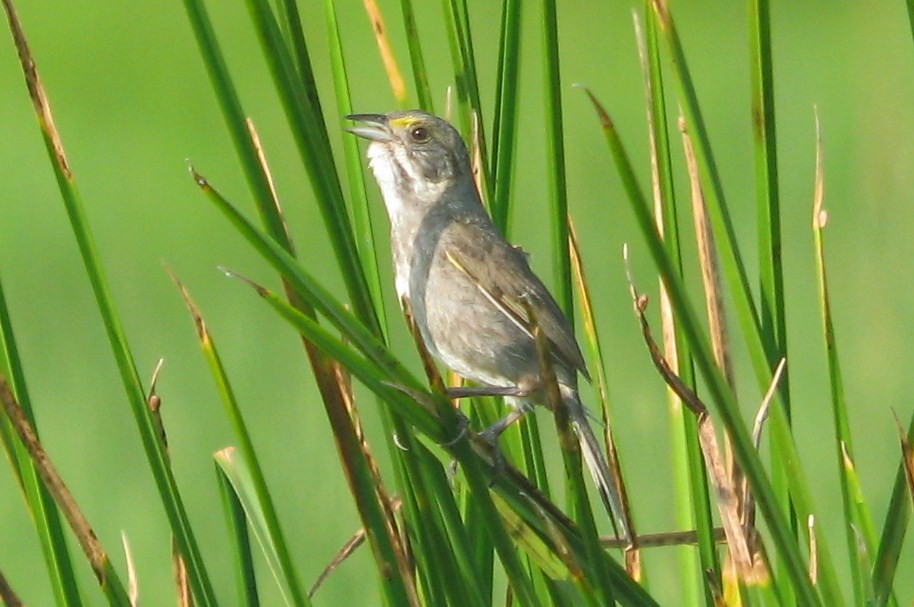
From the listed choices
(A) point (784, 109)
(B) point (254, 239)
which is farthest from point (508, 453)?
(A) point (784, 109)

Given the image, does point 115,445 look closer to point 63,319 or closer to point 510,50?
point 63,319

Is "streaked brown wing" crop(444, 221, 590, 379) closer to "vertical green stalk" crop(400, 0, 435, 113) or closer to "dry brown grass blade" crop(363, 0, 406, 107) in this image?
"dry brown grass blade" crop(363, 0, 406, 107)

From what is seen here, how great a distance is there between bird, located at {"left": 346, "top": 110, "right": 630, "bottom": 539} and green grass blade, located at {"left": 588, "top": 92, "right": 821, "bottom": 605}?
3.27 ft

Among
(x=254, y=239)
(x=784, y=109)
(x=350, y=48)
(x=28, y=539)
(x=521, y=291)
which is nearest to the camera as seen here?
(x=254, y=239)

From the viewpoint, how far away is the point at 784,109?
10.2 metres

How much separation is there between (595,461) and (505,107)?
792 mm

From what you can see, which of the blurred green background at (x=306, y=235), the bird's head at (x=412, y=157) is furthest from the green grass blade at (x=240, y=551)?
the blurred green background at (x=306, y=235)

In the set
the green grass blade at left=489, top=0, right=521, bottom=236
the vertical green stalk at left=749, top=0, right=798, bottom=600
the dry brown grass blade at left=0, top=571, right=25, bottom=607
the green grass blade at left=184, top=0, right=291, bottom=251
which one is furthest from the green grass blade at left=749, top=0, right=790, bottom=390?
the dry brown grass blade at left=0, top=571, right=25, bottom=607

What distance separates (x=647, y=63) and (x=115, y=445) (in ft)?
14.3

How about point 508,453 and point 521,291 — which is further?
point 521,291

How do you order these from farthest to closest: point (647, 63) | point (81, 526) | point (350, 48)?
point (350, 48)
point (647, 63)
point (81, 526)

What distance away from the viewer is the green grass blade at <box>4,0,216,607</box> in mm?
2195

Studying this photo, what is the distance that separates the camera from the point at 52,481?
2164 millimetres

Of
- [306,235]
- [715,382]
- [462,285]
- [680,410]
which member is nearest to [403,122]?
[462,285]
